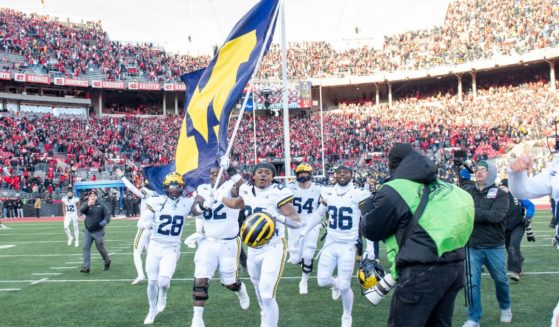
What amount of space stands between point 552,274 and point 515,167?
6.75 m

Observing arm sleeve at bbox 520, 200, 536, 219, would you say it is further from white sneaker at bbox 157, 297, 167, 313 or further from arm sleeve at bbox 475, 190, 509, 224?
white sneaker at bbox 157, 297, 167, 313

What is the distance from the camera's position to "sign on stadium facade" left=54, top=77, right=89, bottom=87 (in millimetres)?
44562

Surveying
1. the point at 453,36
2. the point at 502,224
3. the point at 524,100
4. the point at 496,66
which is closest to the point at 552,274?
the point at 502,224

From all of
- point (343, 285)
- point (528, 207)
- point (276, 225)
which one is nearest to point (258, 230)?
point (276, 225)

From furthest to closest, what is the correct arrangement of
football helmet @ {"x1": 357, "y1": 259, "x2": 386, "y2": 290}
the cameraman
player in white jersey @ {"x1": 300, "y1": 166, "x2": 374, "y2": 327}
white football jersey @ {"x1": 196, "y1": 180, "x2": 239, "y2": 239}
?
player in white jersey @ {"x1": 300, "y1": 166, "x2": 374, "y2": 327}
white football jersey @ {"x1": 196, "y1": 180, "x2": 239, "y2": 239}
football helmet @ {"x1": 357, "y1": 259, "x2": 386, "y2": 290}
the cameraman

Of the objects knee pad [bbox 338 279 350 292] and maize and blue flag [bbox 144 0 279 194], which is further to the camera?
maize and blue flag [bbox 144 0 279 194]

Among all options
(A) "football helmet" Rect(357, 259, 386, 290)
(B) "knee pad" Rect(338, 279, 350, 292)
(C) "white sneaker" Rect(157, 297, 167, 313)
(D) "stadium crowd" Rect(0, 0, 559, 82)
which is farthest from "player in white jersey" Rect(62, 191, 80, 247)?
(D) "stadium crowd" Rect(0, 0, 559, 82)

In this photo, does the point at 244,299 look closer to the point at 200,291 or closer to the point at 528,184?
the point at 200,291

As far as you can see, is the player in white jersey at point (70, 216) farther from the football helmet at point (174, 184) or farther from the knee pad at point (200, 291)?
the knee pad at point (200, 291)

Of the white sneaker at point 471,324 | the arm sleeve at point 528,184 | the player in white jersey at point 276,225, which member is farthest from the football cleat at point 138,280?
the arm sleeve at point 528,184

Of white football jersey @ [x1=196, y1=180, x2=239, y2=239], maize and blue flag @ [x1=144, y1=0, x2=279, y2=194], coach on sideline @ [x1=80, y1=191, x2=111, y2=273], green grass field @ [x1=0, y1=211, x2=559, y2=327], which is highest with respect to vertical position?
maize and blue flag @ [x1=144, y1=0, x2=279, y2=194]

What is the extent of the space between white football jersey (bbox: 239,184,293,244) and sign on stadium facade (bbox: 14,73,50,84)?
4152 cm

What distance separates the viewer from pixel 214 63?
298 inches

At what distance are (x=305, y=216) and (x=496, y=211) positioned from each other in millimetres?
4411
